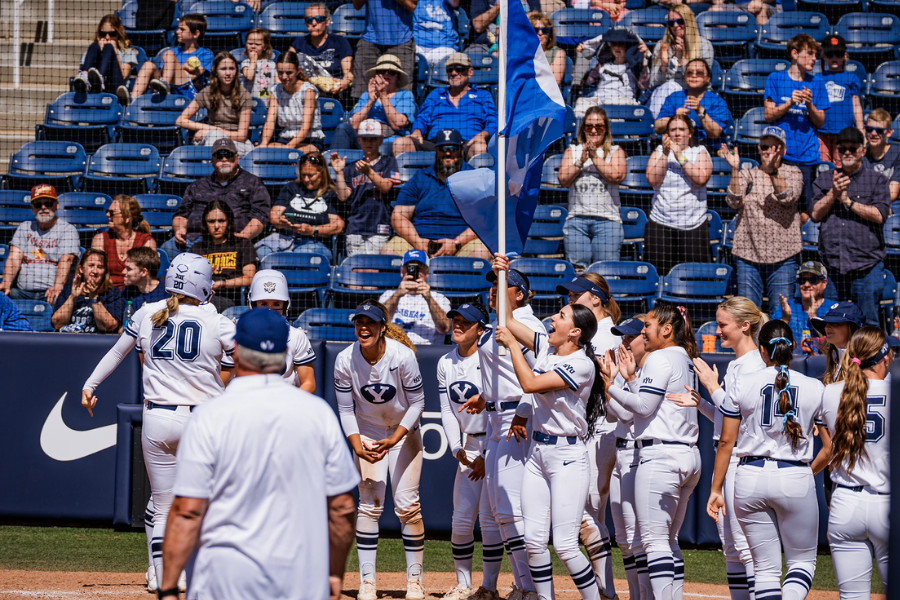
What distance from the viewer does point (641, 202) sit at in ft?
33.8

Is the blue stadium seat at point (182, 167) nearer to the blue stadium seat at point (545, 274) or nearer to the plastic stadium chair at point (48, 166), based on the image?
the plastic stadium chair at point (48, 166)

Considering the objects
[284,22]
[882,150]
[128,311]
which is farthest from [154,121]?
[882,150]

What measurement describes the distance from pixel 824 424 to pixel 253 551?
3084mm

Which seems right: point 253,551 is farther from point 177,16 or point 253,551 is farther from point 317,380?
point 177,16

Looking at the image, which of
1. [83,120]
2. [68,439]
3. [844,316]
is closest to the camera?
[844,316]

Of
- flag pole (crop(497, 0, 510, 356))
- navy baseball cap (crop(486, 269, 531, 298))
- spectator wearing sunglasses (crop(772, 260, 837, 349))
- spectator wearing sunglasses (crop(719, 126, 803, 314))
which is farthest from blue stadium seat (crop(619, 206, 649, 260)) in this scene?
flag pole (crop(497, 0, 510, 356))

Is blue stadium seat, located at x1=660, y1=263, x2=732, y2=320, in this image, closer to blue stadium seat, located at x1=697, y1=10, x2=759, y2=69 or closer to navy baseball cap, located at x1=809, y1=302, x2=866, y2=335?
blue stadium seat, located at x1=697, y1=10, x2=759, y2=69

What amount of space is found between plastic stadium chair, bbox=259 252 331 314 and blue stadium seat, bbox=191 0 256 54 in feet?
12.5

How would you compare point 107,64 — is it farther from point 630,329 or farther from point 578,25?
point 630,329

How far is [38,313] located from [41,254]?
615mm

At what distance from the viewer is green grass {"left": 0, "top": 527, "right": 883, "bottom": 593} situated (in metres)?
6.95

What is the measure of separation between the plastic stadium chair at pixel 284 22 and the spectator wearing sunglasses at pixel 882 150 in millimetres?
6423

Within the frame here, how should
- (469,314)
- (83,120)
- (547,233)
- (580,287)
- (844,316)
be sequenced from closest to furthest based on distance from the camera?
1. (844,316)
2. (580,287)
3. (469,314)
4. (547,233)
5. (83,120)

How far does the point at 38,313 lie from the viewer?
374 inches
